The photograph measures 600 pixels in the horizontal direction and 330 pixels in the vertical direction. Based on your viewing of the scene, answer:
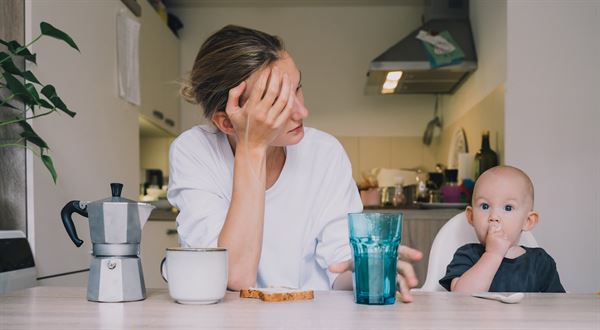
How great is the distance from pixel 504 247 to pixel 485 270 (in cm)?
7

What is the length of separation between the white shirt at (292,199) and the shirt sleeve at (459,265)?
255mm

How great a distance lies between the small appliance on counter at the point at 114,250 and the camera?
912mm

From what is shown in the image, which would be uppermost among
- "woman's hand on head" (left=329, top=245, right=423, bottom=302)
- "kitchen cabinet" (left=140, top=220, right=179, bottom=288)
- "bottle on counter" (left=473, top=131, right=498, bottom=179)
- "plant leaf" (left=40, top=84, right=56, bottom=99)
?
"plant leaf" (left=40, top=84, right=56, bottom=99)

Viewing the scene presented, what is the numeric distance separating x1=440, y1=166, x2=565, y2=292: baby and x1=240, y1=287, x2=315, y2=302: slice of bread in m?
0.52

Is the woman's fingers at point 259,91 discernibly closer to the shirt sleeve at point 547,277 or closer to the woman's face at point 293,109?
the woman's face at point 293,109

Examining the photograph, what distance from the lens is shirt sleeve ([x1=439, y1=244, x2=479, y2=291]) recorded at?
4.53ft

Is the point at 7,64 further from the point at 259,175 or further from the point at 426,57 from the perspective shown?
the point at 426,57

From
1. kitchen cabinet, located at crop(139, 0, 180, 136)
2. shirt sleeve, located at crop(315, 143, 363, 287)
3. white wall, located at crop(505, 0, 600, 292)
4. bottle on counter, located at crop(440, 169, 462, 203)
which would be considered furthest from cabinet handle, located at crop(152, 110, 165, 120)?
shirt sleeve, located at crop(315, 143, 363, 287)

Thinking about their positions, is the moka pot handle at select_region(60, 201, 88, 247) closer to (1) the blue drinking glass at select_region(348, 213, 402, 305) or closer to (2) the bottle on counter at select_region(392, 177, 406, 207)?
(1) the blue drinking glass at select_region(348, 213, 402, 305)

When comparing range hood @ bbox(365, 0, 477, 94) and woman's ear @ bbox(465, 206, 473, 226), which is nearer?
woman's ear @ bbox(465, 206, 473, 226)

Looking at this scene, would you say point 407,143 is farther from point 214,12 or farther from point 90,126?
point 90,126

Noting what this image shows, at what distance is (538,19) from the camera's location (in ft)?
8.02

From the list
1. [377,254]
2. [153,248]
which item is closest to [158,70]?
[153,248]

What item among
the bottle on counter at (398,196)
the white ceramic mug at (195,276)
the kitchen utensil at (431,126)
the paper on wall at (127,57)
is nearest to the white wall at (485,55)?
the kitchen utensil at (431,126)
